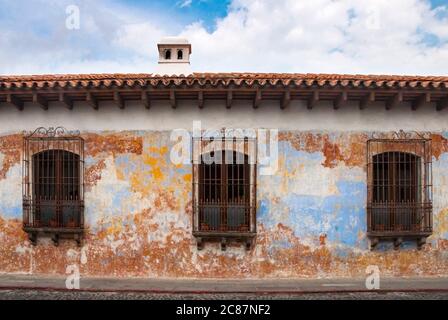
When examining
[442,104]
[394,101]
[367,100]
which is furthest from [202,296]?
[442,104]

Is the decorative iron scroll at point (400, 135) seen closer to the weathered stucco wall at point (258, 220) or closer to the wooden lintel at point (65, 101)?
the weathered stucco wall at point (258, 220)

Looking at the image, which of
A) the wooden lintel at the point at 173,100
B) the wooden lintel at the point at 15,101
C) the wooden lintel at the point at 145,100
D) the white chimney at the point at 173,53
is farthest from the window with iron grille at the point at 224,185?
the wooden lintel at the point at 15,101

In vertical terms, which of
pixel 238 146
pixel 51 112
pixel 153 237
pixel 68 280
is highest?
pixel 51 112

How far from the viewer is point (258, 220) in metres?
7.44

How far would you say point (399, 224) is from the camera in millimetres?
7406

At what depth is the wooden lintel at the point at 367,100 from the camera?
22.7ft

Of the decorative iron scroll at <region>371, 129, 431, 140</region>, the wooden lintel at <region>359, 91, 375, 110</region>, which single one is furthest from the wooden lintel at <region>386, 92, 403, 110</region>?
the decorative iron scroll at <region>371, 129, 431, 140</region>

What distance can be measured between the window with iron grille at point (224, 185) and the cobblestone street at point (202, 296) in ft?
4.13

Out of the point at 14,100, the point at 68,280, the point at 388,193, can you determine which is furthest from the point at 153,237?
the point at 388,193

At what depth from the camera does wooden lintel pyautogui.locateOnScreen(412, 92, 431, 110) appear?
6984 mm

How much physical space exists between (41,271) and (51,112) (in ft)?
10.9

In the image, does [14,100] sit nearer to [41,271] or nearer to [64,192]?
[64,192]

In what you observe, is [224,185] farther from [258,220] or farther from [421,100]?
[421,100]

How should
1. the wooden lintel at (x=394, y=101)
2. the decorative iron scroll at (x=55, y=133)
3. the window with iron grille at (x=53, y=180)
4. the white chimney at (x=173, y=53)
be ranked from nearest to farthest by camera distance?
the wooden lintel at (x=394, y=101), the window with iron grille at (x=53, y=180), the decorative iron scroll at (x=55, y=133), the white chimney at (x=173, y=53)
